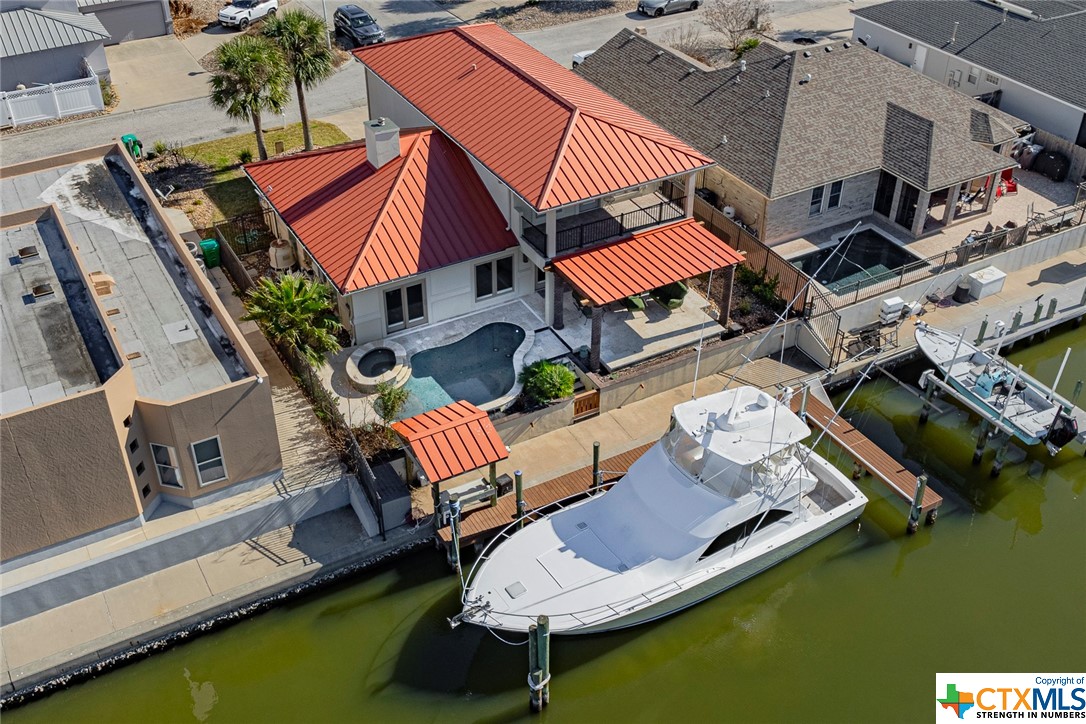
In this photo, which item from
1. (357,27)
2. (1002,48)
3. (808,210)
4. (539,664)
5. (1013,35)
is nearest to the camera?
(539,664)

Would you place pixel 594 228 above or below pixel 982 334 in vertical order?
above

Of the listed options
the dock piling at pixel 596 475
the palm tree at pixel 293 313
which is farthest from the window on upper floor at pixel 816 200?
the palm tree at pixel 293 313

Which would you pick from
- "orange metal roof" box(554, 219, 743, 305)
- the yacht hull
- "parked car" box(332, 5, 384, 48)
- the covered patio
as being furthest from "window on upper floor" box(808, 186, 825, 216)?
"parked car" box(332, 5, 384, 48)

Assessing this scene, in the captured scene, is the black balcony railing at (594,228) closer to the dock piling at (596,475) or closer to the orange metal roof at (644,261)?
the orange metal roof at (644,261)

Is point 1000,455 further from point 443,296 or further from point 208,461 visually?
point 208,461

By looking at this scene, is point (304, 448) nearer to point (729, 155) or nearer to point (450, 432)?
point (450, 432)

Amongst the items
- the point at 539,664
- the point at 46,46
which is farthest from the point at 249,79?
the point at 539,664

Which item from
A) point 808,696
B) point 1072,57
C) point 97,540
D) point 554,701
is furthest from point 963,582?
→ point 1072,57
